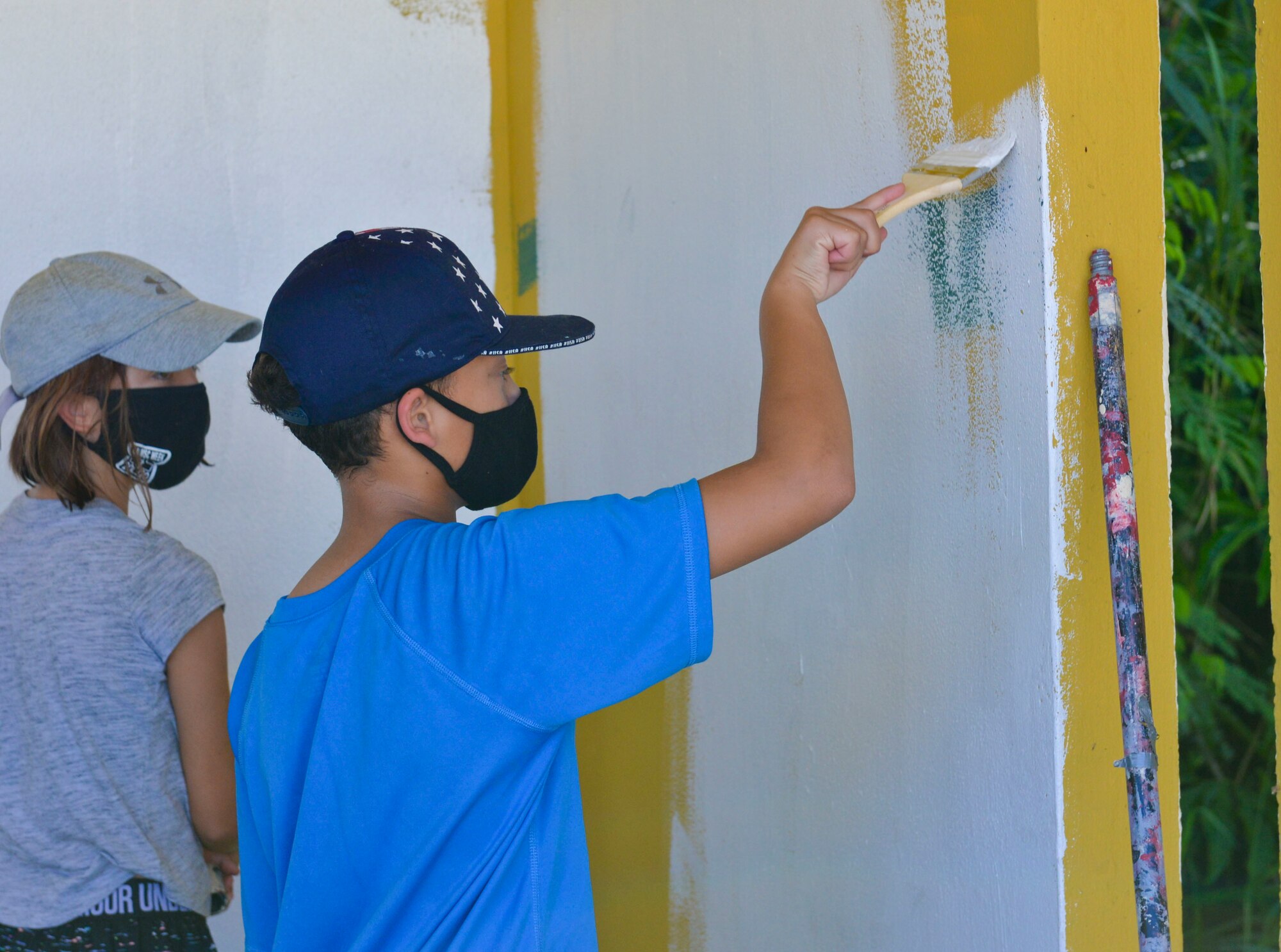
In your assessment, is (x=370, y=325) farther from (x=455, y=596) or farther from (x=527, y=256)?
(x=527, y=256)

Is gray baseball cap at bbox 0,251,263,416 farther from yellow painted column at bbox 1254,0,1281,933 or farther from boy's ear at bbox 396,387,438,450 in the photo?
yellow painted column at bbox 1254,0,1281,933

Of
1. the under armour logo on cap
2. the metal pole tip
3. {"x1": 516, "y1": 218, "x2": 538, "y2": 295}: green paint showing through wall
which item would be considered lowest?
the metal pole tip

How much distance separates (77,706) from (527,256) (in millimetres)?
1463

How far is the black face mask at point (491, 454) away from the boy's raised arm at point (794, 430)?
0.80 ft

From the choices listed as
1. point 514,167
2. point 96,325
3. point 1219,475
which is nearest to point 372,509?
point 96,325

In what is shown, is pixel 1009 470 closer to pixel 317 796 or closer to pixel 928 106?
pixel 928 106

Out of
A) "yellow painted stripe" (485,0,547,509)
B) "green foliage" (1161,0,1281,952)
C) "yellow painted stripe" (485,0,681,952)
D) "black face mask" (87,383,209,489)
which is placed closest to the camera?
"black face mask" (87,383,209,489)

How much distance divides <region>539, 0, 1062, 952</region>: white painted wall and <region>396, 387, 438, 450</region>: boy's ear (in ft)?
1.94

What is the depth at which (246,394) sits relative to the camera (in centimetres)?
245

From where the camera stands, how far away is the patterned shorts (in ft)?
4.74

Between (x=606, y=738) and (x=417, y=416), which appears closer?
(x=417, y=416)

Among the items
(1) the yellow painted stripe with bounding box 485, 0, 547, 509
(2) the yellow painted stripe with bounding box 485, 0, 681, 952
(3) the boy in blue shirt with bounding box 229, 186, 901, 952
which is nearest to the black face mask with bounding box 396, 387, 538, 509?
(3) the boy in blue shirt with bounding box 229, 186, 901, 952

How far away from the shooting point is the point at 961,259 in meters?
1.30

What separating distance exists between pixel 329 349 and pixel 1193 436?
2.78 metres
